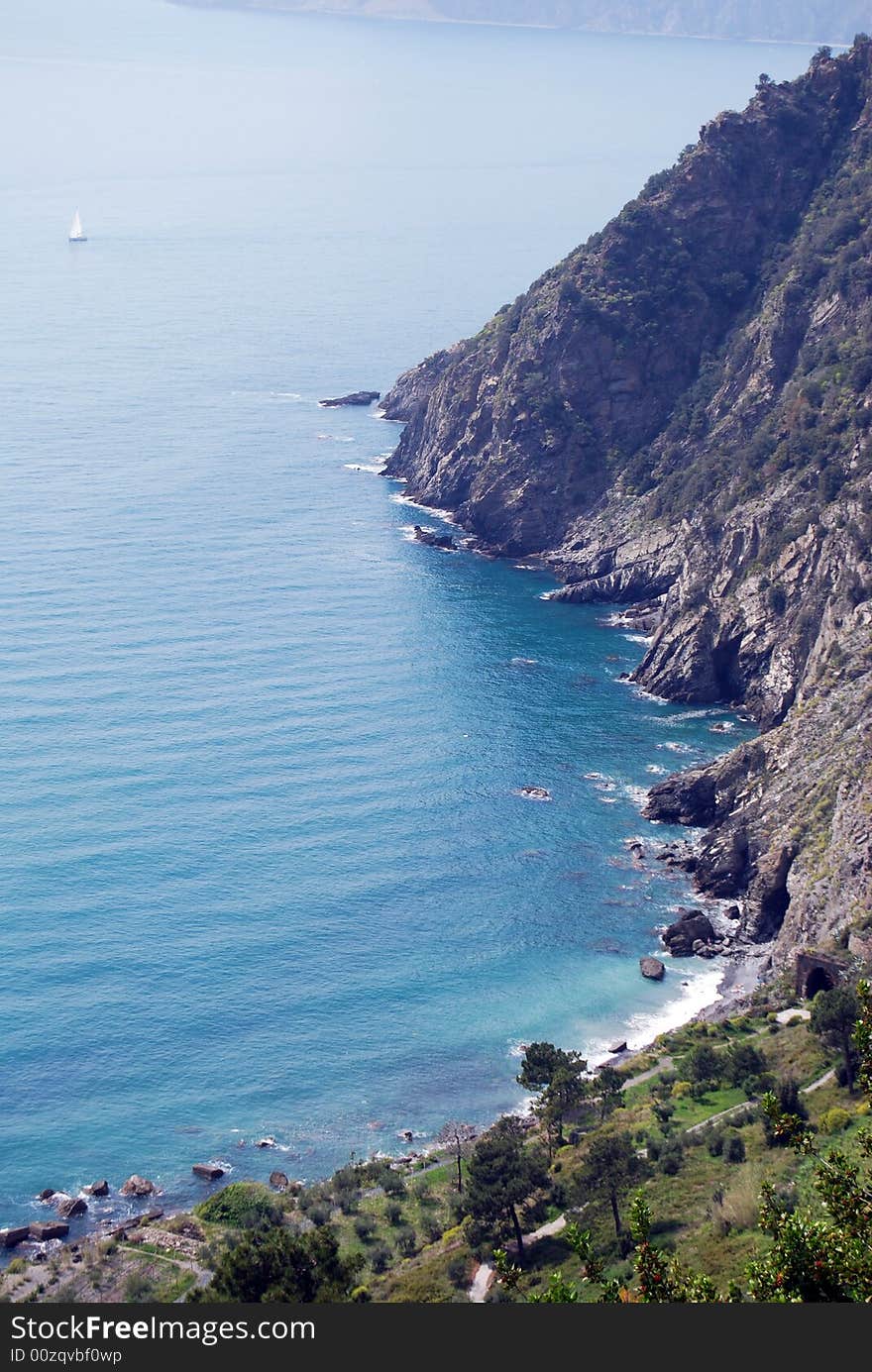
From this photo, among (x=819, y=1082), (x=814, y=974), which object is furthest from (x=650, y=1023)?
(x=819, y=1082)

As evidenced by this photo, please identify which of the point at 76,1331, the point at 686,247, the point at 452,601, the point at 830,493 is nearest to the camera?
the point at 76,1331

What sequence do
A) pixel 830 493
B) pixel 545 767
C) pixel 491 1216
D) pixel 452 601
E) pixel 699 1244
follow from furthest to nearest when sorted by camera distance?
pixel 452 601 < pixel 830 493 < pixel 545 767 < pixel 491 1216 < pixel 699 1244

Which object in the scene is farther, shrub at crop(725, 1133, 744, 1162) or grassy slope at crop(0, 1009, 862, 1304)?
shrub at crop(725, 1133, 744, 1162)

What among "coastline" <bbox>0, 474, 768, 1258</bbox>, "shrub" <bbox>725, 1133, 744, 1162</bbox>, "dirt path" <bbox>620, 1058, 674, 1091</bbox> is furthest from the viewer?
"dirt path" <bbox>620, 1058, 674, 1091</bbox>

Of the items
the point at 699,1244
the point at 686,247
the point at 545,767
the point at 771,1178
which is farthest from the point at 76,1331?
Answer: the point at 686,247

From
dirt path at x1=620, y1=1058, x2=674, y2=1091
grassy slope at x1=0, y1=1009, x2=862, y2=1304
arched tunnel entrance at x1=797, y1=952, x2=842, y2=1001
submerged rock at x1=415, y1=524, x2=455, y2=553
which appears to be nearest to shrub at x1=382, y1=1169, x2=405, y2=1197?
grassy slope at x1=0, y1=1009, x2=862, y2=1304

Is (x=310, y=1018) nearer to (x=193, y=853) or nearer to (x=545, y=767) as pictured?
(x=193, y=853)

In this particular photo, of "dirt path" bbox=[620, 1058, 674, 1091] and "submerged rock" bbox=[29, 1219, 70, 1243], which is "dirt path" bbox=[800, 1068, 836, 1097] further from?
"submerged rock" bbox=[29, 1219, 70, 1243]

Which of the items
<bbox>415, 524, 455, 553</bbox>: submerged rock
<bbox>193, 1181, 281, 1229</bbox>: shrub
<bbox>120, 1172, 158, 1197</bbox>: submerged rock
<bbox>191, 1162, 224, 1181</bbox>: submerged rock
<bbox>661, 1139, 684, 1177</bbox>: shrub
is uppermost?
<bbox>415, 524, 455, 553</bbox>: submerged rock
